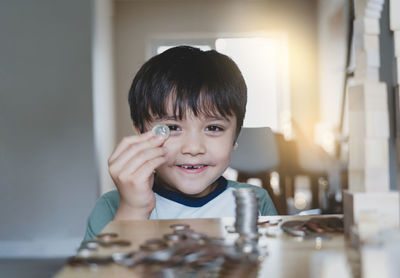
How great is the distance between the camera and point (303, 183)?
7691mm

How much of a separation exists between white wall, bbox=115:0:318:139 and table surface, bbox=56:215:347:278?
6.84m

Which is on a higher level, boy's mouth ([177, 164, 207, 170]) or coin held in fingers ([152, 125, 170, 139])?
coin held in fingers ([152, 125, 170, 139])

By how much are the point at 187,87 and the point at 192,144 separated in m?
0.15

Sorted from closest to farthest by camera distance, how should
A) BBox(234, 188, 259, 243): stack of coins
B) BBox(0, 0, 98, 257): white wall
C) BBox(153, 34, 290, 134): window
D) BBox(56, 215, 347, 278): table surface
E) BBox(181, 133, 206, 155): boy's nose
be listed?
BBox(56, 215, 347, 278): table surface
BBox(234, 188, 259, 243): stack of coins
BBox(181, 133, 206, 155): boy's nose
BBox(0, 0, 98, 257): white wall
BBox(153, 34, 290, 134): window

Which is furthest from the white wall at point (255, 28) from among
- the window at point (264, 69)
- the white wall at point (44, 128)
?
the white wall at point (44, 128)

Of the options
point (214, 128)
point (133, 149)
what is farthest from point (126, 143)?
point (214, 128)

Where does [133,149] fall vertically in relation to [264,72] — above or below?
below

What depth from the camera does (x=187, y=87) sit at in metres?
1.20

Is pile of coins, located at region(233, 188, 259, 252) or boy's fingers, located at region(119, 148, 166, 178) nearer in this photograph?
pile of coins, located at region(233, 188, 259, 252)

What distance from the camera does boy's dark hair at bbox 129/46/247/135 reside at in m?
1.19

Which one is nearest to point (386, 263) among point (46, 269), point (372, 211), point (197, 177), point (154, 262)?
point (372, 211)

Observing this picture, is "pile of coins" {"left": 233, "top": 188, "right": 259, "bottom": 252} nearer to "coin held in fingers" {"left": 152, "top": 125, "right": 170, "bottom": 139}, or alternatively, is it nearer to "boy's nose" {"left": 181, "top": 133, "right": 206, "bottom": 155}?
"coin held in fingers" {"left": 152, "top": 125, "right": 170, "bottom": 139}

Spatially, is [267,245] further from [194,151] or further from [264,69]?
[264,69]

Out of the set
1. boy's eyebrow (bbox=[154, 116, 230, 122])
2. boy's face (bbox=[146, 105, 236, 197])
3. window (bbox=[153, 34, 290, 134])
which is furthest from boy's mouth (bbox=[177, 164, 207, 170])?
window (bbox=[153, 34, 290, 134])
